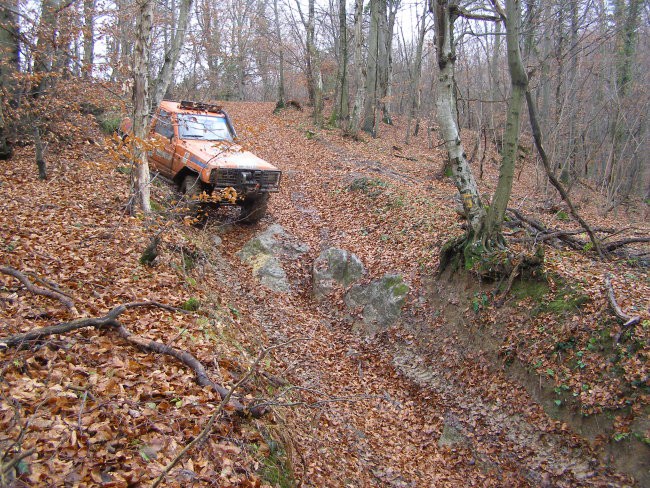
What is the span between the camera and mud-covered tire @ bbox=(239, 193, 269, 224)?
32.0 ft

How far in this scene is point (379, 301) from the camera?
26.1 ft

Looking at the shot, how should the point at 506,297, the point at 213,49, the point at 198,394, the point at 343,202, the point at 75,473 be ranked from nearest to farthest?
the point at 75,473
the point at 198,394
the point at 506,297
the point at 343,202
the point at 213,49

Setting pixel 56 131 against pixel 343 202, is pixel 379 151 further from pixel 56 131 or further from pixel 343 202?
pixel 56 131

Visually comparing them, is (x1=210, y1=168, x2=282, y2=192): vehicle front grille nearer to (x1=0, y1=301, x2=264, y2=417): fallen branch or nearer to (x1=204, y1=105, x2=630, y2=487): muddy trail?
(x1=204, y1=105, x2=630, y2=487): muddy trail

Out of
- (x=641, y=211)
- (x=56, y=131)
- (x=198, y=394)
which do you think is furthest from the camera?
(x=641, y=211)

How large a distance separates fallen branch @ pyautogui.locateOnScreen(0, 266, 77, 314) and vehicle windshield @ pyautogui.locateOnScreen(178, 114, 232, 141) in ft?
18.4

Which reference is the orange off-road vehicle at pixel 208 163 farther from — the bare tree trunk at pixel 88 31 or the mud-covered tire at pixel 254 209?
the bare tree trunk at pixel 88 31

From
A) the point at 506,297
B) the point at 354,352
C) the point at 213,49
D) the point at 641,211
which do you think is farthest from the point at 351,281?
the point at 213,49

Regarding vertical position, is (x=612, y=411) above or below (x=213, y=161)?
below

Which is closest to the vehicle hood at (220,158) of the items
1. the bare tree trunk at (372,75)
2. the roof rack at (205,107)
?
the roof rack at (205,107)

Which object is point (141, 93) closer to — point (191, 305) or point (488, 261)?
point (191, 305)

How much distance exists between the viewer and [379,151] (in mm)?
17375

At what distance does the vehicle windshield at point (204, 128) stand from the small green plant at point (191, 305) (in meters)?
5.19

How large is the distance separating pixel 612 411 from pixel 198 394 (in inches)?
175
